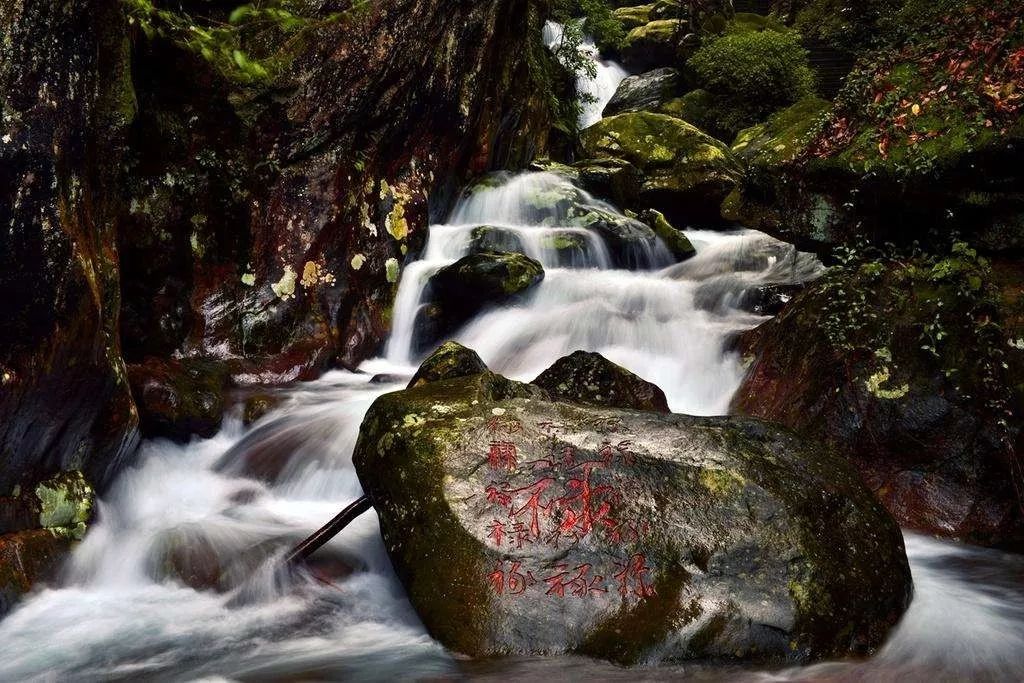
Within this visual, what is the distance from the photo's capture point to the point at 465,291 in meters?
8.41

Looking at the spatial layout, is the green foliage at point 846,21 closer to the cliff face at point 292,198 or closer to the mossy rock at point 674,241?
the mossy rock at point 674,241

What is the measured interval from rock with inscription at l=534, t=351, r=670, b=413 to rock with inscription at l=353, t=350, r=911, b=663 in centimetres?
169

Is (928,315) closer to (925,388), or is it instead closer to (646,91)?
(925,388)

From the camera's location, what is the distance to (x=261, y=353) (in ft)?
23.4

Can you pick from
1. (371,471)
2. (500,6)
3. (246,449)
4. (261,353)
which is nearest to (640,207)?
(500,6)

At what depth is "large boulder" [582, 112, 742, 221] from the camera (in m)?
13.0

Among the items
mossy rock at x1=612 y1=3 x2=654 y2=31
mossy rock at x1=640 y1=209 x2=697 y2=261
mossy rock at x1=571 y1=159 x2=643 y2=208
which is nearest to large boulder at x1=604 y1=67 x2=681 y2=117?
mossy rock at x1=612 y1=3 x2=654 y2=31

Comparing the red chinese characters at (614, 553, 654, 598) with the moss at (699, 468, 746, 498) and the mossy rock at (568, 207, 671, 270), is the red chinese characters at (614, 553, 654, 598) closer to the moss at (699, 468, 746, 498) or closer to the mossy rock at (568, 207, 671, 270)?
the moss at (699, 468, 746, 498)

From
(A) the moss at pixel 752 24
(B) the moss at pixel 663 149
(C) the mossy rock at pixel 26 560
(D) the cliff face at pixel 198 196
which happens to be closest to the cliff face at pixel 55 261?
(D) the cliff face at pixel 198 196

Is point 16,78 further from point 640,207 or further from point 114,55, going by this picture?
point 640,207

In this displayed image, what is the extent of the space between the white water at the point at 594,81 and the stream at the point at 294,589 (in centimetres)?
1476

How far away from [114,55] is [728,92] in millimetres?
16821

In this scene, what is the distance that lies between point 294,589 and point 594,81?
2061 cm

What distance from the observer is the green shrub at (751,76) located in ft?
59.6
